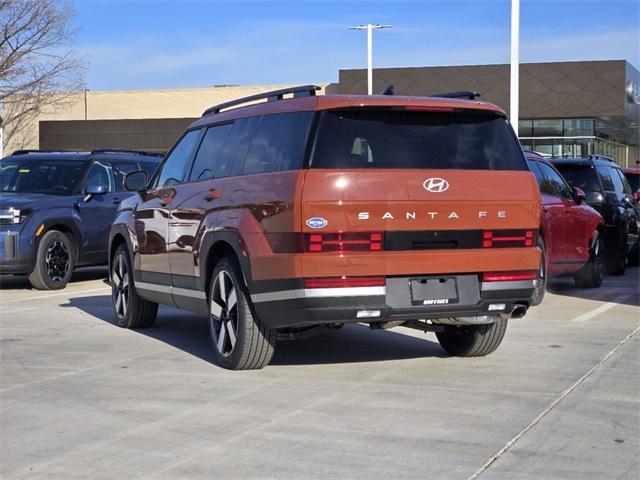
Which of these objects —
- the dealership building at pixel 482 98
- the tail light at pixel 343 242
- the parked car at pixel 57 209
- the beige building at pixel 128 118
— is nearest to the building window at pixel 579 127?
the dealership building at pixel 482 98

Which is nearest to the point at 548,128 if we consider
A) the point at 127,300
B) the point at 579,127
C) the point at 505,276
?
the point at 579,127

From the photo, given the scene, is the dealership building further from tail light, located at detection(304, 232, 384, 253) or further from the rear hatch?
tail light, located at detection(304, 232, 384, 253)

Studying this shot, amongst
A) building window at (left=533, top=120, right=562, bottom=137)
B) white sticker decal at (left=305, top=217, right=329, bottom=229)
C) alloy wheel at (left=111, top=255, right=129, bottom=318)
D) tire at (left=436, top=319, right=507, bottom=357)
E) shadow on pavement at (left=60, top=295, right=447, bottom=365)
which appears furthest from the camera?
building window at (left=533, top=120, right=562, bottom=137)

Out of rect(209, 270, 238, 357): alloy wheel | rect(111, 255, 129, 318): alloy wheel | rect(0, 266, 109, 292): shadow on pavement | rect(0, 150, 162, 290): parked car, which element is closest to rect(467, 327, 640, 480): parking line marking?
rect(209, 270, 238, 357): alloy wheel

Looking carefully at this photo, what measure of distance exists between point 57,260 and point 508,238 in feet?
26.6

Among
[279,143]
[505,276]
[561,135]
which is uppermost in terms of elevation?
[561,135]

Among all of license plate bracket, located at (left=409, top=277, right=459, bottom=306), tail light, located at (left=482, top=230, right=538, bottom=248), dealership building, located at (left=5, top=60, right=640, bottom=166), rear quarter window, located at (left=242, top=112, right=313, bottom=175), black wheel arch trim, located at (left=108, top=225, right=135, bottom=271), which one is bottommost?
license plate bracket, located at (left=409, top=277, right=459, bottom=306)

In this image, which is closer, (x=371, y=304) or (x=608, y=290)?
(x=371, y=304)

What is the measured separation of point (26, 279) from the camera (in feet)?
48.2

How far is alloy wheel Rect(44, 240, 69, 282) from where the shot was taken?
13.0 metres

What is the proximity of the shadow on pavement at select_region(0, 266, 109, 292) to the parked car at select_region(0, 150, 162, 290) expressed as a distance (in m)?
0.58

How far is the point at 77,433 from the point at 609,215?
1065cm

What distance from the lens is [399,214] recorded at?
20.7 feet

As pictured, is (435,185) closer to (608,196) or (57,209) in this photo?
(57,209)
